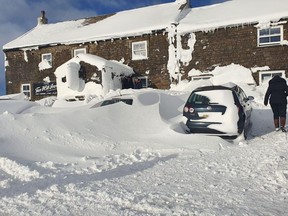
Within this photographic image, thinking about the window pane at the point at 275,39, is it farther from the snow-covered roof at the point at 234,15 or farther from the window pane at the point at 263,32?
the snow-covered roof at the point at 234,15

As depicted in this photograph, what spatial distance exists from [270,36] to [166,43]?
610 centimetres

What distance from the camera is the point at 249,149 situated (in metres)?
7.85

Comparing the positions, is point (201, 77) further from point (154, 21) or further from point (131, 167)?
point (131, 167)

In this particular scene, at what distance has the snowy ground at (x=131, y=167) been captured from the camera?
14.9 ft

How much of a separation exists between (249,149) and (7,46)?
2376cm

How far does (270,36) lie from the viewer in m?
18.8

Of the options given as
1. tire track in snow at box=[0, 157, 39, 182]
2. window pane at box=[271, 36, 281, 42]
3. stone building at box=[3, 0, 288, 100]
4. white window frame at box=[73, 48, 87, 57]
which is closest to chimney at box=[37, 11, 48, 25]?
stone building at box=[3, 0, 288, 100]

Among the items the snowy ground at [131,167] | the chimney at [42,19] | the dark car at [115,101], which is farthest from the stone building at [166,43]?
the dark car at [115,101]

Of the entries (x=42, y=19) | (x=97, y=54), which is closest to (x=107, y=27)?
(x=97, y=54)

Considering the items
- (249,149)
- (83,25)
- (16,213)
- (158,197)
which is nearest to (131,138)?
(249,149)

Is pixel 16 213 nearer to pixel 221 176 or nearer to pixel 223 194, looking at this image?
pixel 223 194

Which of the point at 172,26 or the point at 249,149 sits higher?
the point at 172,26

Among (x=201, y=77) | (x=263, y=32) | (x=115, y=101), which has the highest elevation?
(x=263, y=32)

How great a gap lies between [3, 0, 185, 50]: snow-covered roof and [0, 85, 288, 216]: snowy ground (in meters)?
12.9
